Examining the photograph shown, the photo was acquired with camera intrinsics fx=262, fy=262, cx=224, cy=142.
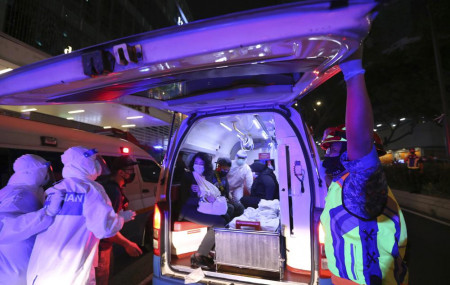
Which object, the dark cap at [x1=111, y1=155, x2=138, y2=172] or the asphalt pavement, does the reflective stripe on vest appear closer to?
the dark cap at [x1=111, y1=155, x2=138, y2=172]

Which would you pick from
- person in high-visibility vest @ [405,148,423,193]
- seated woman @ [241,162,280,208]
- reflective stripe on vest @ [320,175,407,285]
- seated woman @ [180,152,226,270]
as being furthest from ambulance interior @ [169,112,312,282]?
person in high-visibility vest @ [405,148,423,193]

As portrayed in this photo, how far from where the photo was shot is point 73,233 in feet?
6.60

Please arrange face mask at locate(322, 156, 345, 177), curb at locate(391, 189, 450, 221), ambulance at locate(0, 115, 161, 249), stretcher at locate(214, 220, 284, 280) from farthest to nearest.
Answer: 1. curb at locate(391, 189, 450, 221)
2. ambulance at locate(0, 115, 161, 249)
3. stretcher at locate(214, 220, 284, 280)
4. face mask at locate(322, 156, 345, 177)

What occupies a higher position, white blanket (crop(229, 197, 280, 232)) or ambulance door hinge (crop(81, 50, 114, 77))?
ambulance door hinge (crop(81, 50, 114, 77))

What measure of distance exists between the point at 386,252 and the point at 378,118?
21.4 metres

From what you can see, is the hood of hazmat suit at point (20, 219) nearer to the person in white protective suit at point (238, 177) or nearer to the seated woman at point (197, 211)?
the seated woman at point (197, 211)

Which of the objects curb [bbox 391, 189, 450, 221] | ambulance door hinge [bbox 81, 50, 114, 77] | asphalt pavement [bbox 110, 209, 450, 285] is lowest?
asphalt pavement [bbox 110, 209, 450, 285]

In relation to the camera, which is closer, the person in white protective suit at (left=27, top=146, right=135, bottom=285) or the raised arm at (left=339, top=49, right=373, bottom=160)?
the raised arm at (left=339, top=49, right=373, bottom=160)

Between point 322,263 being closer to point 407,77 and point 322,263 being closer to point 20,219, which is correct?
point 20,219

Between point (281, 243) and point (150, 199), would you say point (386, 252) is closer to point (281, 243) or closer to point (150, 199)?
point (281, 243)

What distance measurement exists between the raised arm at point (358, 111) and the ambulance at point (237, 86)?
100 mm

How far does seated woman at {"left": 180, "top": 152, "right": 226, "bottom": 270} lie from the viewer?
3.21 m

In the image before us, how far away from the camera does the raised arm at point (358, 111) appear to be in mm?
1303

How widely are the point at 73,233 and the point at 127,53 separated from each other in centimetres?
152
